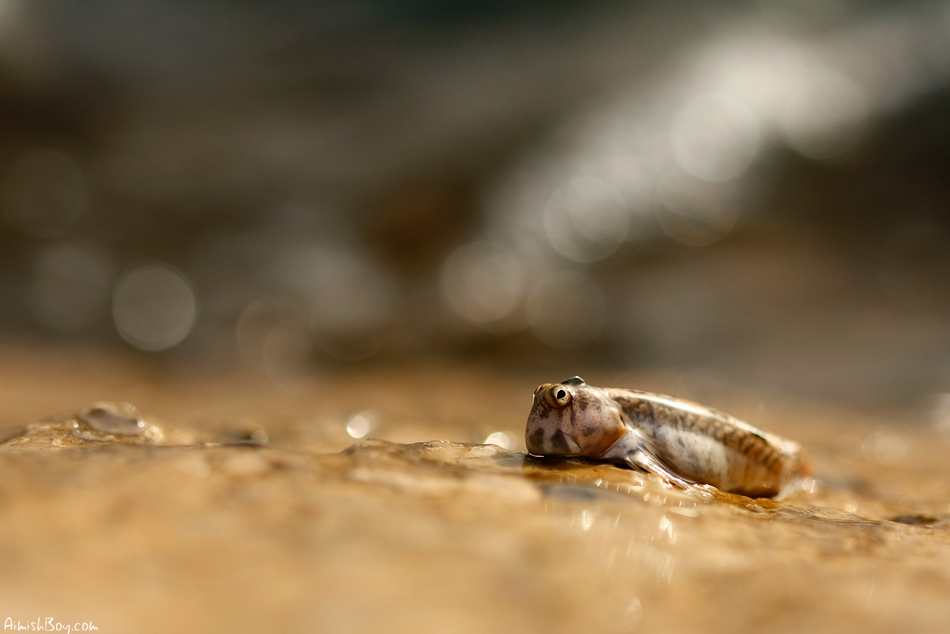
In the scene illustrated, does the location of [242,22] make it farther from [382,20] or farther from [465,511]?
[465,511]

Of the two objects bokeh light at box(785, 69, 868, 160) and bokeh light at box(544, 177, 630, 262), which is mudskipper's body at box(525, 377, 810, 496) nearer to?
bokeh light at box(544, 177, 630, 262)

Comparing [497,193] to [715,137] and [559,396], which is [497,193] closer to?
[715,137]

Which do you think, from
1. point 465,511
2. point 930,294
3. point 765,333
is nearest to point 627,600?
point 465,511

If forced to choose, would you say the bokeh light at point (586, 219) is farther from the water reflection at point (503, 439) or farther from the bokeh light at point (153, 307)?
the water reflection at point (503, 439)

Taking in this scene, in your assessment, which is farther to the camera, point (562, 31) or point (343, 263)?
point (562, 31)

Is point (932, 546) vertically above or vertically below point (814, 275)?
below

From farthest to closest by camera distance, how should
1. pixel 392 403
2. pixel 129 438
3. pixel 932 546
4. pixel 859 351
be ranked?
pixel 859 351 < pixel 392 403 < pixel 129 438 < pixel 932 546

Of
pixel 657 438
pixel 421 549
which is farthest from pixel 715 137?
pixel 421 549
